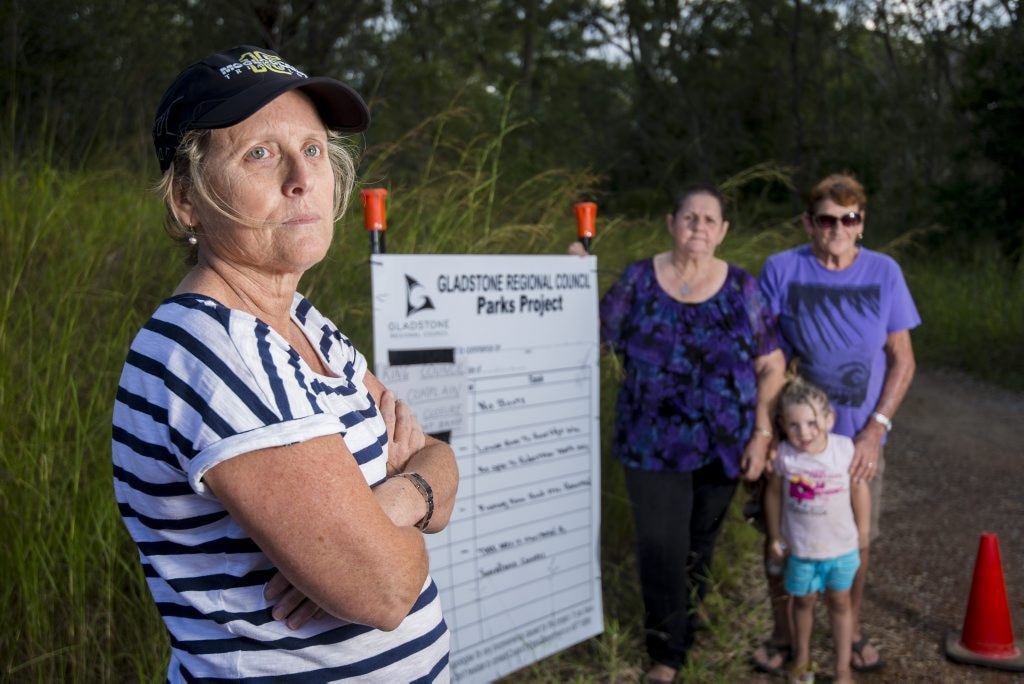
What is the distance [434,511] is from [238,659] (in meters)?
0.45

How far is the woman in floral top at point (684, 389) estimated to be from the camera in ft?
12.9

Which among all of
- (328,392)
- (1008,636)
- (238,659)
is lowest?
(1008,636)

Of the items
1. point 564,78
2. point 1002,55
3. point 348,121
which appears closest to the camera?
point 348,121

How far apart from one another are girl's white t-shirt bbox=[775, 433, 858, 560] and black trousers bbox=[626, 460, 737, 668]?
0.96 feet

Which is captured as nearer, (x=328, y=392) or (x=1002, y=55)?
(x=328, y=392)

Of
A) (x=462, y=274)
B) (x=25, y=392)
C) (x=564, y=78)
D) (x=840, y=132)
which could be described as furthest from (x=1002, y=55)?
(x=25, y=392)

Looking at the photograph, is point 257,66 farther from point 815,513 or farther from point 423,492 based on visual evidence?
point 815,513

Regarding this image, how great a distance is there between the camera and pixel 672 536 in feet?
13.2

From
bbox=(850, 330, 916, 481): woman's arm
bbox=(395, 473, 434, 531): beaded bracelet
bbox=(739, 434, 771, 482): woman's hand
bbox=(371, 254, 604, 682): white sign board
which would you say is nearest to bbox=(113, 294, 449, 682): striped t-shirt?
bbox=(395, 473, 434, 531): beaded bracelet

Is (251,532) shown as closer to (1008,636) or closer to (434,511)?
(434,511)

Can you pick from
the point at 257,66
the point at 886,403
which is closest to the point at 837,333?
the point at 886,403

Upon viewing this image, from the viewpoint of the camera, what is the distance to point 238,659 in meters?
1.45

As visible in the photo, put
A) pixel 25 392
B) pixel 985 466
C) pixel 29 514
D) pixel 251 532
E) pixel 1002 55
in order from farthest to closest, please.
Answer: pixel 1002 55 < pixel 985 466 < pixel 25 392 < pixel 29 514 < pixel 251 532

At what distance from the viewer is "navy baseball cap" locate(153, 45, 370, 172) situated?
1445 millimetres
